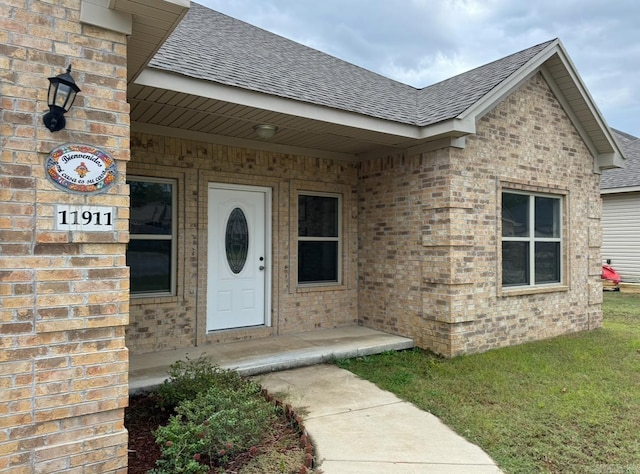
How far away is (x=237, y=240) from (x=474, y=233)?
3.38 meters

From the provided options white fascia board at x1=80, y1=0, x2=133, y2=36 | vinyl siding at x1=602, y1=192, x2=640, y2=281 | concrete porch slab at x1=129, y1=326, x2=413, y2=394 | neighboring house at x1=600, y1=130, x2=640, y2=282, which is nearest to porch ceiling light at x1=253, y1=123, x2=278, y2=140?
white fascia board at x1=80, y1=0, x2=133, y2=36

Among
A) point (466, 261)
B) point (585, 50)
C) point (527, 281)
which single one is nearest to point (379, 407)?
point (466, 261)

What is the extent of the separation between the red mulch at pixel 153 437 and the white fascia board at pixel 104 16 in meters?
2.95

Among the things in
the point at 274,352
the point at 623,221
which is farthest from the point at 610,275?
the point at 274,352

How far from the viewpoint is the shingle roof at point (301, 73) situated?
481 centimetres

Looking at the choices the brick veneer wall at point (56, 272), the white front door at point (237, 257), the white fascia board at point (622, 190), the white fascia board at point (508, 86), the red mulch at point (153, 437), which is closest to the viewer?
the brick veneer wall at point (56, 272)

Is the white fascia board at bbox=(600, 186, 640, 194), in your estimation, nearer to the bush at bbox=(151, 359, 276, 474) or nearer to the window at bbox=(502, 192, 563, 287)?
the window at bbox=(502, 192, 563, 287)

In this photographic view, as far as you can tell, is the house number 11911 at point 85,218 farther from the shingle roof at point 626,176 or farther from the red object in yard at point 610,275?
the red object in yard at point 610,275

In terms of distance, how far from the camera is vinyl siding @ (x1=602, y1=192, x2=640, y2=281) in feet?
46.2

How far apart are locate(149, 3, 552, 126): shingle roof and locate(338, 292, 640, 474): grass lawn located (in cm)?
320

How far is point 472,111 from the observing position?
5.69 m

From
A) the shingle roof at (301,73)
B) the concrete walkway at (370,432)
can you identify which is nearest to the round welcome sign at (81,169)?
the shingle roof at (301,73)

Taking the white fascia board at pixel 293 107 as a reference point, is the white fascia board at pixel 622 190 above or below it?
above

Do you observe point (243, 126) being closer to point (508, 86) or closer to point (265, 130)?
point (265, 130)
